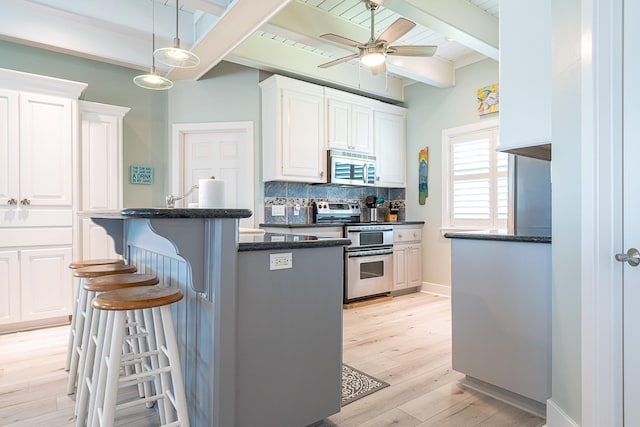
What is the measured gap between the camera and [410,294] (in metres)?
4.85

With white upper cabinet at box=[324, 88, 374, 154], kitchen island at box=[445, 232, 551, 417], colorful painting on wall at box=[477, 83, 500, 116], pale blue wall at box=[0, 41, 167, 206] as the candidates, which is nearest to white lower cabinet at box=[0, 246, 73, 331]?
pale blue wall at box=[0, 41, 167, 206]

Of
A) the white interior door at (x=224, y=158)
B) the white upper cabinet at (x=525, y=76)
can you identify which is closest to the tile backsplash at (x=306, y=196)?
the white interior door at (x=224, y=158)

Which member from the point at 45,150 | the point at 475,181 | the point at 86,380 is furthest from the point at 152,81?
the point at 475,181

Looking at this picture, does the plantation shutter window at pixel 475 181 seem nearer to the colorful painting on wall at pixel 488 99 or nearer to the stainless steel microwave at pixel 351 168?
the colorful painting on wall at pixel 488 99

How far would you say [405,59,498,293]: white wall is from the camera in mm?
4540

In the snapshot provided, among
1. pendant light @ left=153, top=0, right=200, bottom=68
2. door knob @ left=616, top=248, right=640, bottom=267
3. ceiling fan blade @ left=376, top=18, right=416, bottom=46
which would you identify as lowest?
door knob @ left=616, top=248, right=640, bottom=267

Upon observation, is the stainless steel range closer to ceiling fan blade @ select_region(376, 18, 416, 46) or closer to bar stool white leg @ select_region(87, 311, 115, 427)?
ceiling fan blade @ select_region(376, 18, 416, 46)

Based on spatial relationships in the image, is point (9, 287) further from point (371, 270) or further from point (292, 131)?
point (371, 270)

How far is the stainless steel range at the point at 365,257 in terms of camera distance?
4.18 meters

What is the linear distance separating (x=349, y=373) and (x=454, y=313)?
2.54ft

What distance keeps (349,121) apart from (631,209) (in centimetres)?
360

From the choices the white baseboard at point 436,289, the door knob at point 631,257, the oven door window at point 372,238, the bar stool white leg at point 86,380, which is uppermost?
the door knob at point 631,257

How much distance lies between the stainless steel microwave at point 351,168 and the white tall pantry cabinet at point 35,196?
8.70 ft

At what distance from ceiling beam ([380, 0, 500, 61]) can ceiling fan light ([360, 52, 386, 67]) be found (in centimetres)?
35
